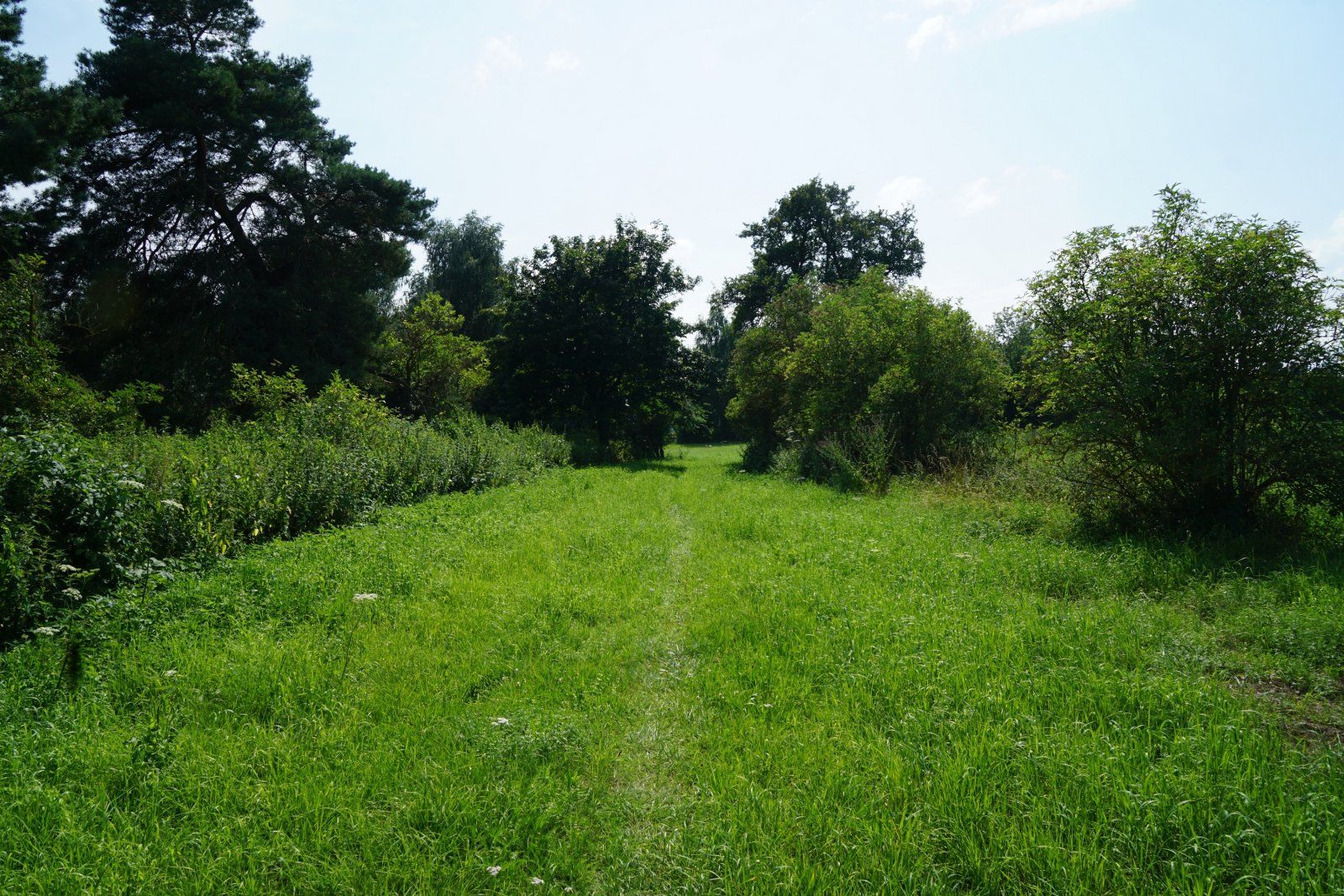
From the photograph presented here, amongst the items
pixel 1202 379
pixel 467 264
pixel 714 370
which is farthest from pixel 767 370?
pixel 467 264

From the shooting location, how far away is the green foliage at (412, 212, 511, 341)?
44.7 metres

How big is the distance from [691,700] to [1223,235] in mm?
9161

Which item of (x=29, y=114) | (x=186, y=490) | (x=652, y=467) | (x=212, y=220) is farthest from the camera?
(x=652, y=467)

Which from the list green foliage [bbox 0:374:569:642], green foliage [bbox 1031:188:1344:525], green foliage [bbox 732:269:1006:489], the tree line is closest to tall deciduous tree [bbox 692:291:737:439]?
the tree line

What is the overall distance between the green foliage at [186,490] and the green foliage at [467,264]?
1251 inches

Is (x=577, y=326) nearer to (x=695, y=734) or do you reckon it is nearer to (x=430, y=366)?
(x=430, y=366)

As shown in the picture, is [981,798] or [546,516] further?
[546,516]

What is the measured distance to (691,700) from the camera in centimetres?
423

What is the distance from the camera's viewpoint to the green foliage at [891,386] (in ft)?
53.6

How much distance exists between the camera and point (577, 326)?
91.4ft

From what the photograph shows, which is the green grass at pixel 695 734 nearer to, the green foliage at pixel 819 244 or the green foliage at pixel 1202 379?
the green foliage at pixel 1202 379

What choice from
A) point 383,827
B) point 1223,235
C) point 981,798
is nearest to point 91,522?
point 383,827

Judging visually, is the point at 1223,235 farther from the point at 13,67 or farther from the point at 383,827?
the point at 13,67

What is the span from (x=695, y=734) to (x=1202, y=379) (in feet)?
27.5
